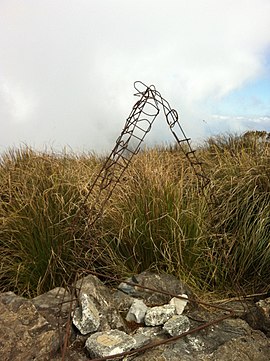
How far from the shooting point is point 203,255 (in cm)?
287

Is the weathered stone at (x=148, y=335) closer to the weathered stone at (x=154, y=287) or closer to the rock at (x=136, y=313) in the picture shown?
the rock at (x=136, y=313)

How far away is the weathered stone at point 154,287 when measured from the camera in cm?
228

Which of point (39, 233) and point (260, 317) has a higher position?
point (39, 233)

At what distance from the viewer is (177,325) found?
195cm

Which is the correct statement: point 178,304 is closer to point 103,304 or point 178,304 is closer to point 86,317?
point 103,304

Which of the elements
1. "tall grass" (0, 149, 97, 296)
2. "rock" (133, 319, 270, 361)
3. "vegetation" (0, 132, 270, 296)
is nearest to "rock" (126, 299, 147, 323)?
"rock" (133, 319, 270, 361)

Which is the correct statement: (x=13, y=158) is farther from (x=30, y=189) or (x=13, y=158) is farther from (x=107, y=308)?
(x=107, y=308)

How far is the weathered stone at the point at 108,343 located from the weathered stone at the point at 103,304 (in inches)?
3.5

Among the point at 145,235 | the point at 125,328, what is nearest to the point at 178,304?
the point at 125,328

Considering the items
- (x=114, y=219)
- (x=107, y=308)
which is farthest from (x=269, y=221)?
(x=107, y=308)

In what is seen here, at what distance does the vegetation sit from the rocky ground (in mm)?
388

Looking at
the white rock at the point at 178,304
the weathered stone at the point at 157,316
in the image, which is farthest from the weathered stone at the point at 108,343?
the white rock at the point at 178,304

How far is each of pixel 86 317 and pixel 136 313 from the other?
27 centimetres

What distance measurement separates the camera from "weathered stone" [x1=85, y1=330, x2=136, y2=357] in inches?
70.8
